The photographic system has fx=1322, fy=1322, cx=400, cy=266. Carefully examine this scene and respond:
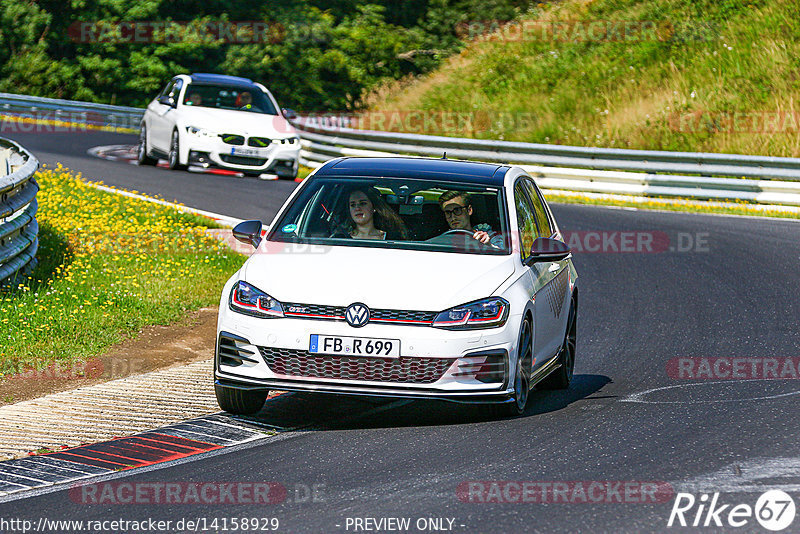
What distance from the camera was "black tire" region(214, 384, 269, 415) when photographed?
816 centimetres

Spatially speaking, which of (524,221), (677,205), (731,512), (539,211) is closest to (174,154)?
(677,205)

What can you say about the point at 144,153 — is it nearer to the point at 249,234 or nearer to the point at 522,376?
the point at 249,234

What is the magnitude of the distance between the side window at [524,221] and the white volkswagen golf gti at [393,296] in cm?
2

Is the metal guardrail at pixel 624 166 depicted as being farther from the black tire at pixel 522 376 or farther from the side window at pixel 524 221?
the black tire at pixel 522 376

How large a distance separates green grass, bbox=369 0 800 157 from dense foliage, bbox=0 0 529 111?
994cm

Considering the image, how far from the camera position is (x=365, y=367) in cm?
761

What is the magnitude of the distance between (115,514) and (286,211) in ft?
10.7

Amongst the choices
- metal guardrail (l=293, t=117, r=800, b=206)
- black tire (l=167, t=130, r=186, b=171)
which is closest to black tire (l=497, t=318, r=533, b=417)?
metal guardrail (l=293, t=117, r=800, b=206)

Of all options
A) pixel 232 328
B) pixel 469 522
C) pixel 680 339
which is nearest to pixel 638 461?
pixel 469 522

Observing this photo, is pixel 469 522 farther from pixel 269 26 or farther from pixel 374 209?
pixel 269 26

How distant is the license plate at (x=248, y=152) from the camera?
23031 millimetres

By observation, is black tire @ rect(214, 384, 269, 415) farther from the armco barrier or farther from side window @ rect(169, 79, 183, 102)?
side window @ rect(169, 79, 183, 102)

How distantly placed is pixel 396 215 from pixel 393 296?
4.63 feet

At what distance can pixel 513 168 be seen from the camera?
9641mm
